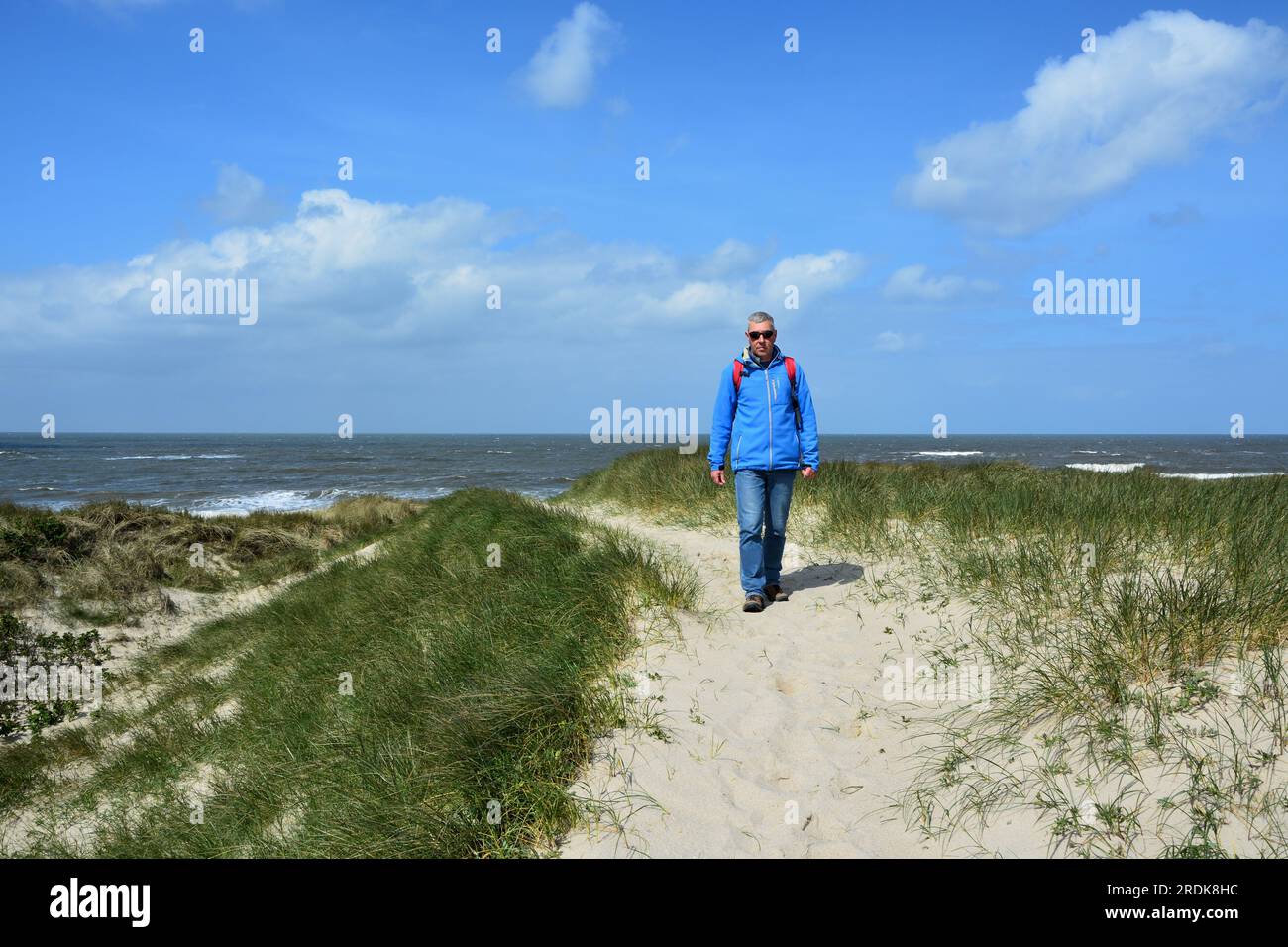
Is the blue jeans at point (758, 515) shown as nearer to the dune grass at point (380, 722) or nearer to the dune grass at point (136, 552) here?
the dune grass at point (380, 722)

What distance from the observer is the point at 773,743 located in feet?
14.4

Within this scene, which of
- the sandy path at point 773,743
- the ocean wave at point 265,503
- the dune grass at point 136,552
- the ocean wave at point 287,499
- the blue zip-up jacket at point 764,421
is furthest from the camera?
the ocean wave at point 287,499

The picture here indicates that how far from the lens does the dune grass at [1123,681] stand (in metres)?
3.36

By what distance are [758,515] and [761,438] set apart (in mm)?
705

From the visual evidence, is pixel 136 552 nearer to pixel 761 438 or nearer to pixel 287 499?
pixel 761 438

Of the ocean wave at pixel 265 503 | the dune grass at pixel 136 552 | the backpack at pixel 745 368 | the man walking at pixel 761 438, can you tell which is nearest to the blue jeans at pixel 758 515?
the man walking at pixel 761 438

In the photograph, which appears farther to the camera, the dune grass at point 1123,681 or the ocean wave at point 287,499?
the ocean wave at point 287,499

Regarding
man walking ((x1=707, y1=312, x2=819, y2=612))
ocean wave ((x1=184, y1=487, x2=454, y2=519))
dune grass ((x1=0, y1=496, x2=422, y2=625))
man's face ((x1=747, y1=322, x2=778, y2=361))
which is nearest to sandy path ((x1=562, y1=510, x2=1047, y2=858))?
man walking ((x1=707, y1=312, x2=819, y2=612))

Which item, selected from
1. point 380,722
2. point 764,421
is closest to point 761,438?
point 764,421

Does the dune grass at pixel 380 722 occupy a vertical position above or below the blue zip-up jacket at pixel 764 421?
below

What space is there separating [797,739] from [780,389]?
3.12 meters

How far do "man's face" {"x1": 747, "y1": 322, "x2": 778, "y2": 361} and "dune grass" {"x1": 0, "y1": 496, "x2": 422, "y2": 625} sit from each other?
11.6 meters

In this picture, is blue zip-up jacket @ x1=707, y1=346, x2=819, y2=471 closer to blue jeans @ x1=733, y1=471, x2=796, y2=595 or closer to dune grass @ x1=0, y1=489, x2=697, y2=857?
blue jeans @ x1=733, y1=471, x2=796, y2=595

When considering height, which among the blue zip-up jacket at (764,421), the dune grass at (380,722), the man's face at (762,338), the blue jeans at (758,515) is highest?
the man's face at (762,338)
